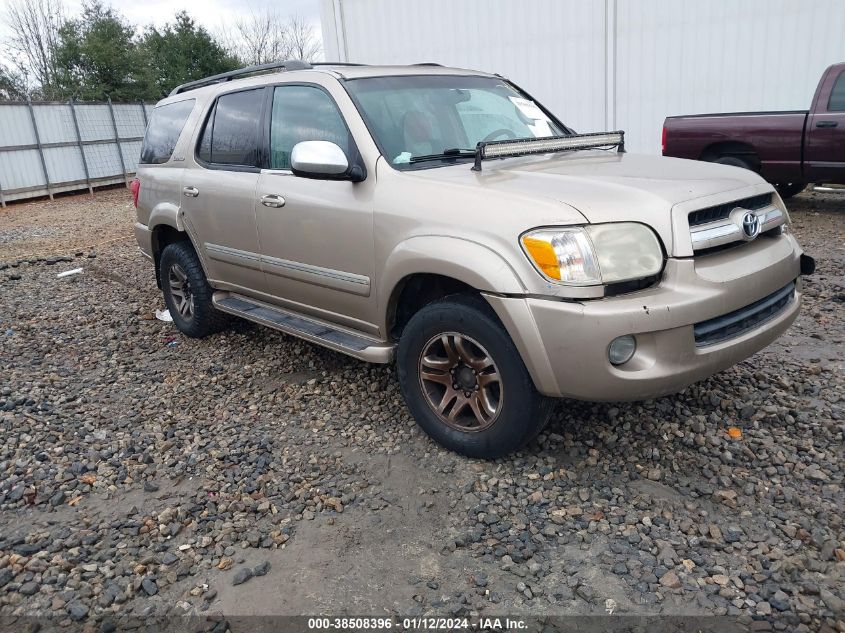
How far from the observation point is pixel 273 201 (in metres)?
3.93

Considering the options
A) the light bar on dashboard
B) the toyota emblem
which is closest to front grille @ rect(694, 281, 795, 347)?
the toyota emblem

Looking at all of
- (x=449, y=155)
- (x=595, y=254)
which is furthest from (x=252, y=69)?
(x=595, y=254)

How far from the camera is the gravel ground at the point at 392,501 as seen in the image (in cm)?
241

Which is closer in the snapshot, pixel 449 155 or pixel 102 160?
pixel 449 155

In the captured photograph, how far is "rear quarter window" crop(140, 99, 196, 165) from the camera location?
504 centimetres

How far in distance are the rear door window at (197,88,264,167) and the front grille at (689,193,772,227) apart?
2.63 meters

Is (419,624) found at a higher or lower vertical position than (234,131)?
lower

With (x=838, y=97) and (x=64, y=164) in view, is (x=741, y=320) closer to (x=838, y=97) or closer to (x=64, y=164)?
(x=838, y=97)

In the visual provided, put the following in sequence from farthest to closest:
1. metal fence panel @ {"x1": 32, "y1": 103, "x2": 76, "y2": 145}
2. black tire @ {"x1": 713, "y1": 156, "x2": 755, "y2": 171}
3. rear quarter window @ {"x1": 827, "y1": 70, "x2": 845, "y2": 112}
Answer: metal fence panel @ {"x1": 32, "y1": 103, "x2": 76, "y2": 145} < black tire @ {"x1": 713, "y1": 156, "x2": 755, "y2": 171} < rear quarter window @ {"x1": 827, "y1": 70, "x2": 845, "y2": 112}

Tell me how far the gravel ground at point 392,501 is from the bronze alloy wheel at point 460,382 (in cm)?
25

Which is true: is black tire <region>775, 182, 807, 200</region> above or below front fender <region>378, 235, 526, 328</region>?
below

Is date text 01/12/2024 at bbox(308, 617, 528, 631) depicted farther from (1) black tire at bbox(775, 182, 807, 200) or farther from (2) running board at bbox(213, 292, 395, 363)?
(1) black tire at bbox(775, 182, 807, 200)

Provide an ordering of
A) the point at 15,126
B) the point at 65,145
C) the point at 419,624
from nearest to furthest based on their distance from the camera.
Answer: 1. the point at 419,624
2. the point at 15,126
3. the point at 65,145

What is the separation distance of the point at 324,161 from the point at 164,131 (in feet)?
8.27
